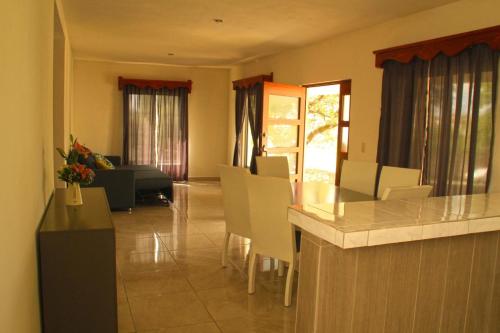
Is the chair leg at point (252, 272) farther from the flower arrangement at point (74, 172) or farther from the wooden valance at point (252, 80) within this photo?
the wooden valance at point (252, 80)

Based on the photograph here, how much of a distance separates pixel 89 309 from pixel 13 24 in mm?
1410

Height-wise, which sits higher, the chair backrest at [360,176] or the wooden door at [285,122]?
the wooden door at [285,122]

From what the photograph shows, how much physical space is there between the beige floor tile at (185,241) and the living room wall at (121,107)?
15.4ft

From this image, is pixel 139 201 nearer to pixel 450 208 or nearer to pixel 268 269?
pixel 268 269

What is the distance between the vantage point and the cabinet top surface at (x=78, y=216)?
2.19 m

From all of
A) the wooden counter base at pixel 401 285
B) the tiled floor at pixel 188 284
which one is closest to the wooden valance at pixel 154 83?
the tiled floor at pixel 188 284

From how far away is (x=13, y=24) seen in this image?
1454 millimetres

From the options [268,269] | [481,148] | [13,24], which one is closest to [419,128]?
[481,148]

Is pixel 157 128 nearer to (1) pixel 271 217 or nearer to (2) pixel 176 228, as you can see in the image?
(2) pixel 176 228

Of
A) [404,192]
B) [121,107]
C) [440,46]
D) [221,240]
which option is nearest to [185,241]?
[221,240]

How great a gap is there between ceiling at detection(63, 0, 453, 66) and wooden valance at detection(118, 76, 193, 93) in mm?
1385

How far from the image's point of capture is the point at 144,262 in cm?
393

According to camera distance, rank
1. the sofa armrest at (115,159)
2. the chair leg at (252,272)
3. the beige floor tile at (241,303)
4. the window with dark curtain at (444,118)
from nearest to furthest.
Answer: the beige floor tile at (241,303), the chair leg at (252,272), the window with dark curtain at (444,118), the sofa armrest at (115,159)

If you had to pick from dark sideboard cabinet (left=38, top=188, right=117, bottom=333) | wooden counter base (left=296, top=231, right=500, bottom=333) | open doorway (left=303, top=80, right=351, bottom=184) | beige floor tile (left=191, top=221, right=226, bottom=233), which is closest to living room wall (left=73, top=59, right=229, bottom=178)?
open doorway (left=303, top=80, right=351, bottom=184)
